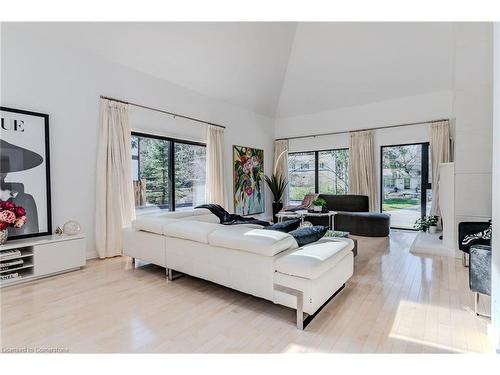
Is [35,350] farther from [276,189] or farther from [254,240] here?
[276,189]

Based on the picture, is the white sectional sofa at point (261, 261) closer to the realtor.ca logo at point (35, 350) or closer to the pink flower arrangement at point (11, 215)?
the realtor.ca logo at point (35, 350)

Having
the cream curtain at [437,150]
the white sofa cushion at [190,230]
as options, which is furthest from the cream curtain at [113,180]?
the cream curtain at [437,150]

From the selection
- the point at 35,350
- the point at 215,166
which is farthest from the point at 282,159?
the point at 35,350

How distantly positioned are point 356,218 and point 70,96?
5.35 metres

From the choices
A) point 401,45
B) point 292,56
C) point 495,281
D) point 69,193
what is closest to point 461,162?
point 401,45

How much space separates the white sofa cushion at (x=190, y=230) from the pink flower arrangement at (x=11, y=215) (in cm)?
161

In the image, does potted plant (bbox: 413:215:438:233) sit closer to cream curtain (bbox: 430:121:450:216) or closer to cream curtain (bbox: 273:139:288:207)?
cream curtain (bbox: 430:121:450:216)

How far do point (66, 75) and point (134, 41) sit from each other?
3.45 feet

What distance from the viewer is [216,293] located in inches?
105

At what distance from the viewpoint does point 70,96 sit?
3715 mm

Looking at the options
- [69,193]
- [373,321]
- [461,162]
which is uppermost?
[461,162]

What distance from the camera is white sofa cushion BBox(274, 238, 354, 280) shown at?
1.99 metres

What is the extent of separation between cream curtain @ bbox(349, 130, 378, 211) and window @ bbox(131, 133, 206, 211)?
359cm
